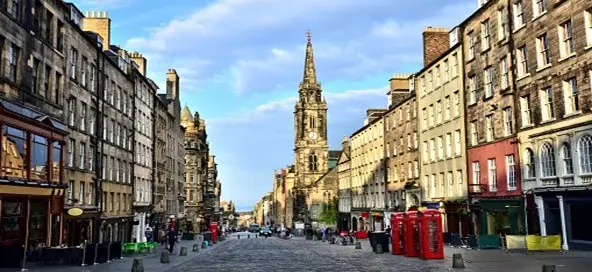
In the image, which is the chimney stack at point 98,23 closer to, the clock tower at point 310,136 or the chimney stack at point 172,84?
the chimney stack at point 172,84

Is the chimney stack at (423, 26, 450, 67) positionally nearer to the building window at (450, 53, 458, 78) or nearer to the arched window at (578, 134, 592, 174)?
the building window at (450, 53, 458, 78)

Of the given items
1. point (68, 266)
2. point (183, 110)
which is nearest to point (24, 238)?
point (68, 266)

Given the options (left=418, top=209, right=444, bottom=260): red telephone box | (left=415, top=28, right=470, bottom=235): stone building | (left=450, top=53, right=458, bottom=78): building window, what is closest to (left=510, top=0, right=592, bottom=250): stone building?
(left=418, top=209, right=444, bottom=260): red telephone box

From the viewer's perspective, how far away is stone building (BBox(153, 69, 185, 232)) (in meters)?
61.8

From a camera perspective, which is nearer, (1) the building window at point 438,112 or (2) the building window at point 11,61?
(2) the building window at point 11,61

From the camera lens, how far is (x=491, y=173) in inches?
1478

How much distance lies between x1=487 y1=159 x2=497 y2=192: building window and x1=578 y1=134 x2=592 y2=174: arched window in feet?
29.8

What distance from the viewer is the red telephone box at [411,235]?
2984 cm

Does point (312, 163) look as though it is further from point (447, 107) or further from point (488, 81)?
point (488, 81)

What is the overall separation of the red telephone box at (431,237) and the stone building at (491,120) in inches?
321

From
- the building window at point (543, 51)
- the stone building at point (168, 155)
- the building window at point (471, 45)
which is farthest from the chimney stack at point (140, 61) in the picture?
the building window at point (543, 51)

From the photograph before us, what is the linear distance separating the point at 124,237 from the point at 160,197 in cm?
1505

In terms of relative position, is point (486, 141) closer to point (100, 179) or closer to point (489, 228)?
point (489, 228)

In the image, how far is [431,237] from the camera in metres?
28.0
